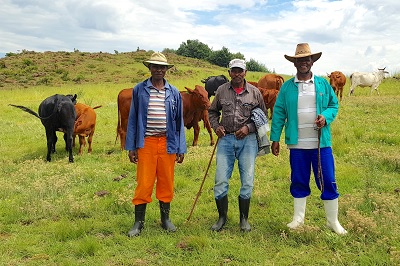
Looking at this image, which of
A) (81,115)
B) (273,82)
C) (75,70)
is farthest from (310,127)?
(75,70)

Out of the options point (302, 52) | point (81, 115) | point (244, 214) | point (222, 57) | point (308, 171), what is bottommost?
point (244, 214)

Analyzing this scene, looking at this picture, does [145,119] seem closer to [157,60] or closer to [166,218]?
[157,60]

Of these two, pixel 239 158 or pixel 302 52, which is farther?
pixel 239 158

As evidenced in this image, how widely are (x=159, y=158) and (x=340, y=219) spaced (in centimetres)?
258

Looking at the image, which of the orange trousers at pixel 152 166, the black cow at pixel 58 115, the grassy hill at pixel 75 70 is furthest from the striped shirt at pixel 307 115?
the grassy hill at pixel 75 70

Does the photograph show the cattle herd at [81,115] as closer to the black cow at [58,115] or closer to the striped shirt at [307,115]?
the black cow at [58,115]

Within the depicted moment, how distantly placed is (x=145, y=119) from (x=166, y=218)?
139cm

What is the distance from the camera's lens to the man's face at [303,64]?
479 cm

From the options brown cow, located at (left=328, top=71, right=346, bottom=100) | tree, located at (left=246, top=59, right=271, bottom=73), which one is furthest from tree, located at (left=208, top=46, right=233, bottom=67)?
brown cow, located at (left=328, top=71, right=346, bottom=100)

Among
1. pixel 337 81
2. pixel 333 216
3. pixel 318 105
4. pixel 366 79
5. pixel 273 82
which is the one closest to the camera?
pixel 318 105

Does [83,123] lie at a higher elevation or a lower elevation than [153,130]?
lower

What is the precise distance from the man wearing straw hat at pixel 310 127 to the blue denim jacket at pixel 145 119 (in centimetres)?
141

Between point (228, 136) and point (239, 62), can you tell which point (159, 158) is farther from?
point (239, 62)

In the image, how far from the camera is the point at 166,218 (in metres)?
5.38
